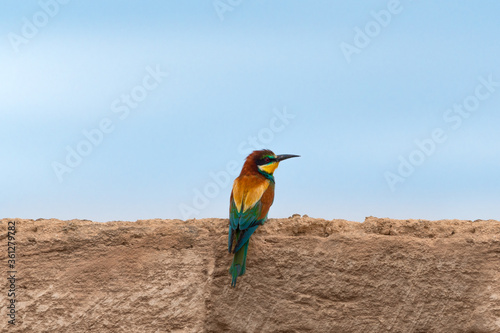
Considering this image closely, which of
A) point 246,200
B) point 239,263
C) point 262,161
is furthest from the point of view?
point 262,161

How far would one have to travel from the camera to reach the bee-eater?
4012 millimetres

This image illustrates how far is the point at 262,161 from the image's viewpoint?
461 centimetres

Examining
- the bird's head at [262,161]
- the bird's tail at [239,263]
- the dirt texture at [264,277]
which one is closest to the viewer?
the dirt texture at [264,277]

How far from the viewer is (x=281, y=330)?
3.98 m

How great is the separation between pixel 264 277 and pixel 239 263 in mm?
194

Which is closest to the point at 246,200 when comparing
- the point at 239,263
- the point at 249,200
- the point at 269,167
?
the point at 249,200

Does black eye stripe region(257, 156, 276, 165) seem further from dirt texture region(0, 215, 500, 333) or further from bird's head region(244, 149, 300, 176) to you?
dirt texture region(0, 215, 500, 333)

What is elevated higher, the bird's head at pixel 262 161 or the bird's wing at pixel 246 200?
the bird's head at pixel 262 161

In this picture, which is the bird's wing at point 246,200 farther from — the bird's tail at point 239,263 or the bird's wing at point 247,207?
the bird's tail at point 239,263

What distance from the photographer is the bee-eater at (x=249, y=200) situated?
13.2ft

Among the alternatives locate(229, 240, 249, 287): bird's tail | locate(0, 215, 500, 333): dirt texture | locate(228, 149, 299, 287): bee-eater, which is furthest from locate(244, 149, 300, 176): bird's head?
locate(229, 240, 249, 287): bird's tail

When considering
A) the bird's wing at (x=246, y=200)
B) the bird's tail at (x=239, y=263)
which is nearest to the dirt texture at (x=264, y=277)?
the bird's tail at (x=239, y=263)

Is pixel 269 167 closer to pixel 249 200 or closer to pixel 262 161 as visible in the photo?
pixel 262 161

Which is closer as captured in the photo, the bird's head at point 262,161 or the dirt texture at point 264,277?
the dirt texture at point 264,277
